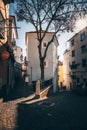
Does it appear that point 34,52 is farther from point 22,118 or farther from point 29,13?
point 22,118

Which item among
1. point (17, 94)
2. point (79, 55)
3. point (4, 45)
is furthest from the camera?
point (79, 55)

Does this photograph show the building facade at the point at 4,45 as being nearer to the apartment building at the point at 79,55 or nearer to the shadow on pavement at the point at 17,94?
the shadow on pavement at the point at 17,94

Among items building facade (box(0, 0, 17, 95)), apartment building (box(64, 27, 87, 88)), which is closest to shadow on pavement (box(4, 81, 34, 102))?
building facade (box(0, 0, 17, 95))

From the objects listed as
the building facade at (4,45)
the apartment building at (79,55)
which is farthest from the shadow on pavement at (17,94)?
the apartment building at (79,55)

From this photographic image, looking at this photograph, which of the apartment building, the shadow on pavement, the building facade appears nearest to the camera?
the building facade

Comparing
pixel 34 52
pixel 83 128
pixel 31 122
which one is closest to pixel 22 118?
pixel 31 122

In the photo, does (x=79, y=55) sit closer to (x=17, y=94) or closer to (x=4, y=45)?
(x=17, y=94)

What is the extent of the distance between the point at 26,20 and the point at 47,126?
713 inches

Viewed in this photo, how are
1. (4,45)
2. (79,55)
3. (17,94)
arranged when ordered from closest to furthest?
1. (4,45)
2. (17,94)
3. (79,55)

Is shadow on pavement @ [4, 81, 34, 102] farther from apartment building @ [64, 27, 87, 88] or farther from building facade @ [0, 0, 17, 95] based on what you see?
apartment building @ [64, 27, 87, 88]

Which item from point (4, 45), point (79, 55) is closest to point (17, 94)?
point (4, 45)

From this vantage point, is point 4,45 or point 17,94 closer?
point 4,45

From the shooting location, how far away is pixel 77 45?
4347 centimetres

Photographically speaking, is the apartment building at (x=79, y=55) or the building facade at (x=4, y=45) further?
the apartment building at (x=79, y=55)
